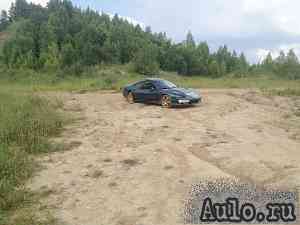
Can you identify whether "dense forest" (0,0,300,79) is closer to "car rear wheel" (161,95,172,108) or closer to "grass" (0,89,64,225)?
"car rear wheel" (161,95,172,108)

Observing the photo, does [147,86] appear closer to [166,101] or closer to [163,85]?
[163,85]

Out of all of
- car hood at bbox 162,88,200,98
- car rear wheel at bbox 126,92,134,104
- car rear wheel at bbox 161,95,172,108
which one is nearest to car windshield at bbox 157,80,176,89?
car hood at bbox 162,88,200,98

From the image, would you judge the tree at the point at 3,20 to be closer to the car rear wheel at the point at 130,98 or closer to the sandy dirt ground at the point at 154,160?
the car rear wheel at the point at 130,98

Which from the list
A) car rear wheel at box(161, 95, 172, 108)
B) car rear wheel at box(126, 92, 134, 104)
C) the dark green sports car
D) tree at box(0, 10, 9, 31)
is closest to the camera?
the dark green sports car

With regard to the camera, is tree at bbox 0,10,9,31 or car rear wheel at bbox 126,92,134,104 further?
tree at bbox 0,10,9,31

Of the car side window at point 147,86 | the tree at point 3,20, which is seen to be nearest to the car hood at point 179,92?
the car side window at point 147,86

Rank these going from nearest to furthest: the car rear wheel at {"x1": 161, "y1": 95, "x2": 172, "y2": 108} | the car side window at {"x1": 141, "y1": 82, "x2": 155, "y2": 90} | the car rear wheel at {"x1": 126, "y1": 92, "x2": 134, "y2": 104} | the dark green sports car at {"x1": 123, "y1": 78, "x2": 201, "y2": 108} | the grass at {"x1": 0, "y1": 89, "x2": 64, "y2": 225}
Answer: the grass at {"x1": 0, "y1": 89, "x2": 64, "y2": 225}, the dark green sports car at {"x1": 123, "y1": 78, "x2": 201, "y2": 108}, the car rear wheel at {"x1": 161, "y1": 95, "x2": 172, "y2": 108}, the car side window at {"x1": 141, "y1": 82, "x2": 155, "y2": 90}, the car rear wheel at {"x1": 126, "y1": 92, "x2": 134, "y2": 104}

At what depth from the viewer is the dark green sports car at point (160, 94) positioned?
1661 cm

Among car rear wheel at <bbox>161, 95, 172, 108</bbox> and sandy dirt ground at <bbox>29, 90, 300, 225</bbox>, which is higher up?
car rear wheel at <bbox>161, 95, 172, 108</bbox>

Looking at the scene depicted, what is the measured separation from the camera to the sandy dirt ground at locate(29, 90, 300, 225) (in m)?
6.62

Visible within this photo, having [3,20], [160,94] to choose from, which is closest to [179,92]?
[160,94]

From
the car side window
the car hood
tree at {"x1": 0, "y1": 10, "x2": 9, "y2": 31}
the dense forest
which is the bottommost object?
the car hood

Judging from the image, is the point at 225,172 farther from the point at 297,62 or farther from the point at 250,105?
the point at 297,62

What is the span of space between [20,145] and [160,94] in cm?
810
